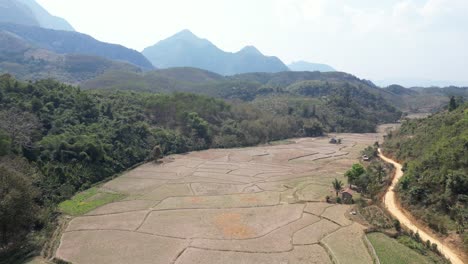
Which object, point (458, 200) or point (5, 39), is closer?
point (458, 200)

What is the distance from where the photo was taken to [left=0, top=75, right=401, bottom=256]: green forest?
28.7 metres

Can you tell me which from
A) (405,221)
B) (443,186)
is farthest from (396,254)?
(443,186)

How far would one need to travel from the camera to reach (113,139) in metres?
57.2

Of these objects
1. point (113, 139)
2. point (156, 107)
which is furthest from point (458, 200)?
point (156, 107)

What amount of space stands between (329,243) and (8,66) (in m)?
153

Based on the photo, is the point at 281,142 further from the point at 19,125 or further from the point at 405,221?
the point at 19,125

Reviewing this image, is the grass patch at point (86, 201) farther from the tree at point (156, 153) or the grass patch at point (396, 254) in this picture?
the grass patch at point (396, 254)

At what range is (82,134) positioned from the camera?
51.4 meters

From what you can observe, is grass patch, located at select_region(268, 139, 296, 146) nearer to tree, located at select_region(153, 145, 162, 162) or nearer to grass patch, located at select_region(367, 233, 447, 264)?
tree, located at select_region(153, 145, 162, 162)

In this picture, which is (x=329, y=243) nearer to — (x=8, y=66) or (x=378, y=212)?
(x=378, y=212)

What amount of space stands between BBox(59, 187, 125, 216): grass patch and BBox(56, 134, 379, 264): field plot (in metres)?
0.37

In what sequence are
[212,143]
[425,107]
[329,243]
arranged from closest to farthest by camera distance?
[329,243] < [212,143] < [425,107]

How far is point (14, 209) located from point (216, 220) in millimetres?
15875

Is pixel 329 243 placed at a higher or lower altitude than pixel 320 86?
lower
